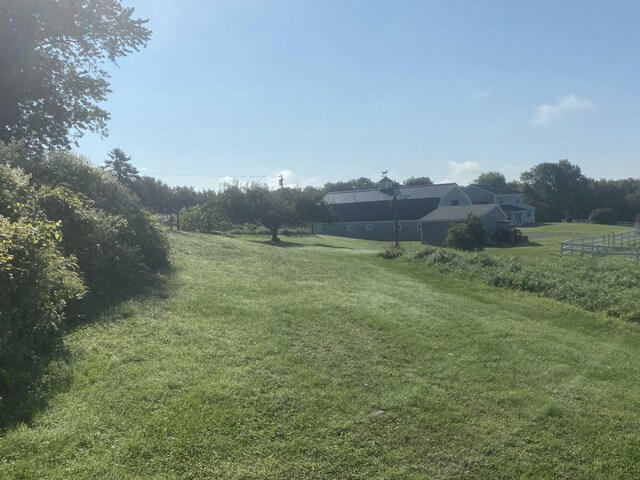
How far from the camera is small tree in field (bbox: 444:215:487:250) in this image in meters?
42.8

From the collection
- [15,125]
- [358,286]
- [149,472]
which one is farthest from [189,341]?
[15,125]

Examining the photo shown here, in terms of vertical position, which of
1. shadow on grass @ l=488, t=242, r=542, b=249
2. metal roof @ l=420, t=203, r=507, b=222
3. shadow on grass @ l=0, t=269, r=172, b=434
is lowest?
shadow on grass @ l=488, t=242, r=542, b=249

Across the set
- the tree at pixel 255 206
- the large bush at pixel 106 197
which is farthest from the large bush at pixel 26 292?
the tree at pixel 255 206

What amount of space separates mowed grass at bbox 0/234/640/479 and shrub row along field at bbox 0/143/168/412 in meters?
0.55

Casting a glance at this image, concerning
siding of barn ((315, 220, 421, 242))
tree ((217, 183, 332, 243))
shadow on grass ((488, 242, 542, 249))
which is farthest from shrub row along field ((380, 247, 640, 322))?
siding of barn ((315, 220, 421, 242))

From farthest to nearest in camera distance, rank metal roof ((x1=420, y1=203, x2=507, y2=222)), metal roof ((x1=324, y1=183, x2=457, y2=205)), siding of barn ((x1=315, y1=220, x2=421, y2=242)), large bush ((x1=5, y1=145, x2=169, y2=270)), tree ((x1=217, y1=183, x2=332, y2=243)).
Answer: metal roof ((x1=324, y1=183, x2=457, y2=205)) → siding of barn ((x1=315, y1=220, x2=421, y2=242)) → metal roof ((x1=420, y1=203, x2=507, y2=222)) → tree ((x1=217, y1=183, x2=332, y2=243)) → large bush ((x1=5, y1=145, x2=169, y2=270))

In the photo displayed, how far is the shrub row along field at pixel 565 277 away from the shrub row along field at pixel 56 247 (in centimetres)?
1096

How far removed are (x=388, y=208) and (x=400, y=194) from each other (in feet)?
10.2

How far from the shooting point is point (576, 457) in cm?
536

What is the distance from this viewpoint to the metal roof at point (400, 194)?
64.0 meters

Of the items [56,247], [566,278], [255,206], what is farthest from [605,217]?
[56,247]

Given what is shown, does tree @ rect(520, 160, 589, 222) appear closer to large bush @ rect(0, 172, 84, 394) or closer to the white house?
the white house

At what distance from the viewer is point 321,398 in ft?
19.8

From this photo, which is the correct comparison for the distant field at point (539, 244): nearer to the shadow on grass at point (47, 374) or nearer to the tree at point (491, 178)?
the shadow on grass at point (47, 374)
